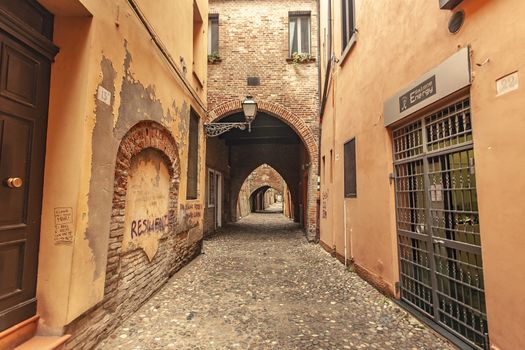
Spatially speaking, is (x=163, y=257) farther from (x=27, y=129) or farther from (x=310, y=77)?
(x=310, y=77)

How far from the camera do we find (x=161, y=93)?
13.2 ft

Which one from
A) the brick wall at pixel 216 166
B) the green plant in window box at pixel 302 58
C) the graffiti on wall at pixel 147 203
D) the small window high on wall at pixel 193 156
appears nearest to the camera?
the graffiti on wall at pixel 147 203

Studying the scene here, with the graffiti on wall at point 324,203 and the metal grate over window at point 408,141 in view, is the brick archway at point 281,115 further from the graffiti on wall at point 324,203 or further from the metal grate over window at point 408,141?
the metal grate over window at point 408,141

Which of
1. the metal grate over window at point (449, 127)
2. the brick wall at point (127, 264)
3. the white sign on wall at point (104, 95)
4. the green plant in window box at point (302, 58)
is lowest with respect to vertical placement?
the brick wall at point (127, 264)

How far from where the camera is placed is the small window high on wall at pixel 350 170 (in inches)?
207

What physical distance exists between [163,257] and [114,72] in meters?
2.66

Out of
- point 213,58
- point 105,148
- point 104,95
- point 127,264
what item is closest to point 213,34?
point 213,58

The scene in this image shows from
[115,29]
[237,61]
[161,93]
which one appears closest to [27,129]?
[115,29]

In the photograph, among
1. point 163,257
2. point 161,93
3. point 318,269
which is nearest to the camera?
point 161,93

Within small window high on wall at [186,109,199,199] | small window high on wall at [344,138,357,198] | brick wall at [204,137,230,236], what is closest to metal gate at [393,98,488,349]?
small window high on wall at [344,138,357,198]

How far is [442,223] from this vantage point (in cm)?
295

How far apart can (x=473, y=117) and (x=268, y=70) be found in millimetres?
7343

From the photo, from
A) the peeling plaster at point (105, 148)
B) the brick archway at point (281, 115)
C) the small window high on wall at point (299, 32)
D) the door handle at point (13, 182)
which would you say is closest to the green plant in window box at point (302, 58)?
the small window high on wall at point (299, 32)

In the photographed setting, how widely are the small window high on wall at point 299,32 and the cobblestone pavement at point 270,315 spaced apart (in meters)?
6.72
